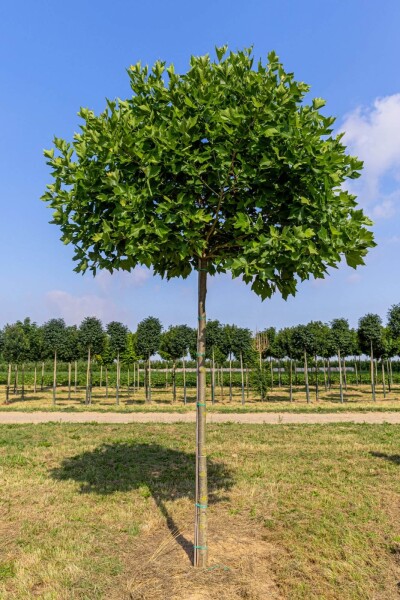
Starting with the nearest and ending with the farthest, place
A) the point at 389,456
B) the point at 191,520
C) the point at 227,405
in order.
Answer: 1. the point at 191,520
2. the point at 389,456
3. the point at 227,405

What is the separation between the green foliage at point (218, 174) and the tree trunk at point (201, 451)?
0.81 m

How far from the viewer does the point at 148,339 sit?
31.5 m

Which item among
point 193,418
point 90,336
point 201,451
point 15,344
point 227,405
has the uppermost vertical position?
point 90,336

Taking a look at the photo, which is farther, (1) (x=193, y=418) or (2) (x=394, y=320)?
(2) (x=394, y=320)

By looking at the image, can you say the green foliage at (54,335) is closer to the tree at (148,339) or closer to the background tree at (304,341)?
the tree at (148,339)

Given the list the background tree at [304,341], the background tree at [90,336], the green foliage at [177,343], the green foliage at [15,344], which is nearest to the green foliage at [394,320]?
the background tree at [304,341]

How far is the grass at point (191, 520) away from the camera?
489 cm

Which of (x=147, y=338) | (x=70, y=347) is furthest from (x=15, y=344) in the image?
A: (x=147, y=338)

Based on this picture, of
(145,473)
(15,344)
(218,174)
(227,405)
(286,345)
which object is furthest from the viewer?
(286,345)

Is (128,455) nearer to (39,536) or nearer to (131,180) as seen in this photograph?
(39,536)

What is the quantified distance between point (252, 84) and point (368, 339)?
104 feet

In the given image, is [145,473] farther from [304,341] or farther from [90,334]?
[304,341]

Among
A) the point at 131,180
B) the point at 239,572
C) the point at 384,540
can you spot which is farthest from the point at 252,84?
the point at 384,540

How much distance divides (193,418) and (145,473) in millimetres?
11609
